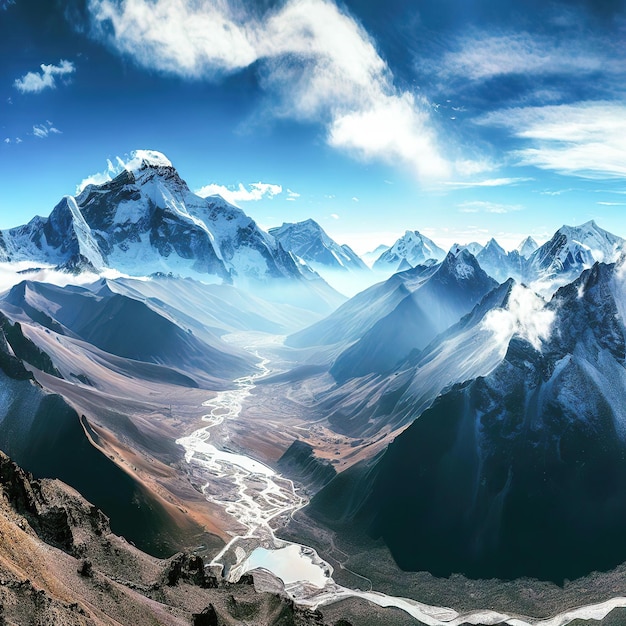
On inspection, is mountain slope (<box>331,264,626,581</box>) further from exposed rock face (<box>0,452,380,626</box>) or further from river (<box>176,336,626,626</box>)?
exposed rock face (<box>0,452,380,626</box>)

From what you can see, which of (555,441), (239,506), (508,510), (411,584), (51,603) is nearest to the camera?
(51,603)

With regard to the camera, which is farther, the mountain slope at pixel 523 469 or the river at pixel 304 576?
the mountain slope at pixel 523 469

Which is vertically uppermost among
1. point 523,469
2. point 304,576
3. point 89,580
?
point 89,580

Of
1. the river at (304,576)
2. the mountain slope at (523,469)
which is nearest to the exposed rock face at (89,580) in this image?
the river at (304,576)

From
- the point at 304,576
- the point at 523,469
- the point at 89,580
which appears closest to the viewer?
the point at 89,580

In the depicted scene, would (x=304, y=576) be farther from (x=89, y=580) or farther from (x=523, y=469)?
(x=89, y=580)

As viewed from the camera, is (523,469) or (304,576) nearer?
(304,576)

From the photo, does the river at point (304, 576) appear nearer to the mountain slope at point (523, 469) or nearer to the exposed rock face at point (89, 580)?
the mountain slope at point (523, 469)

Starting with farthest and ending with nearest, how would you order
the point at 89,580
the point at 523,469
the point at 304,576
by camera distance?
1. the point at 523,469
2. the point at 304,576
3. the point at 89,580

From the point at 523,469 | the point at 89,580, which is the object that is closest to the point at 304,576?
the point at 523,469

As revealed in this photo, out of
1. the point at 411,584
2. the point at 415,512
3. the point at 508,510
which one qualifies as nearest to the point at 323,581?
the point at 411,584

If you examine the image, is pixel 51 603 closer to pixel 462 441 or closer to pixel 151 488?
pixel 151 488
